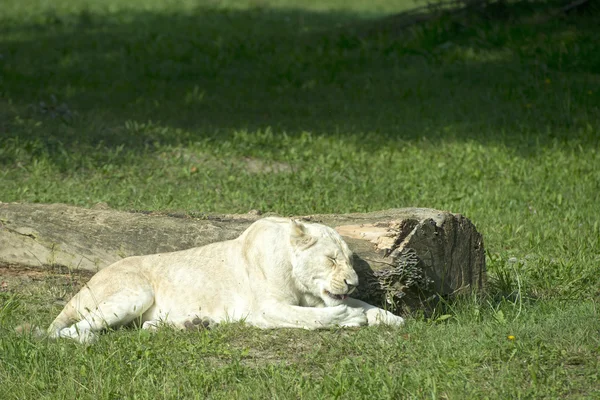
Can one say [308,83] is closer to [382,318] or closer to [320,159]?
[320,159]

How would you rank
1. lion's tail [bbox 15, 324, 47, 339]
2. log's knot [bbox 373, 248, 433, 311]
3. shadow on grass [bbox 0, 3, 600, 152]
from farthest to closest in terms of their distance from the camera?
shadow on grass [bbox 0, 3, 600, 152] < log's knot [bbox 373, 248, 433, 311] < lion's tail [bbox 15, 324, 47, 339]

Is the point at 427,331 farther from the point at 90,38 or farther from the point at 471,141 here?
the point at 90,38

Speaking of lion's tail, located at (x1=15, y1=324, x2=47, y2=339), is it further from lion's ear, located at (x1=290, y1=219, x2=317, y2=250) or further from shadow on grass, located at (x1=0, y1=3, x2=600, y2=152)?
shadow on grass, located at (x1=0, y1=3, x2=600, y2=152)

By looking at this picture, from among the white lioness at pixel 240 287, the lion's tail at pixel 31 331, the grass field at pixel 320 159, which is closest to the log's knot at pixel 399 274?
the white lioness at pixel 240 287

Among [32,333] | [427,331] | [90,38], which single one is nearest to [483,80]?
[90,38]

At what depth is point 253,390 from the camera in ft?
17.0

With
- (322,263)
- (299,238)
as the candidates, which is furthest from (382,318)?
(299,238)

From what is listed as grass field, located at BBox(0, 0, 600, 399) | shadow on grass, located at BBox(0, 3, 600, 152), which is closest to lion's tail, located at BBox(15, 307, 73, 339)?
grass field, located at BBox(0, 0, 600, 399)

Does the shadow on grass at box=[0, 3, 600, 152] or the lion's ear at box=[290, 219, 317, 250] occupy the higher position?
the lion's ear at box=[290, 219, 317, 250]

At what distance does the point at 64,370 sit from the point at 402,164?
24.5ft

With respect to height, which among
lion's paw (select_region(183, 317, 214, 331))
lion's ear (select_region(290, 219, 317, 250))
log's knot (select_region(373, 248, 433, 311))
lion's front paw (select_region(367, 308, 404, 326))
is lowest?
lion's paw (select_region(183, 317, 214, 331))

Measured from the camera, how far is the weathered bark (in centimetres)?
657

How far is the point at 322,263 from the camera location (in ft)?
20.0

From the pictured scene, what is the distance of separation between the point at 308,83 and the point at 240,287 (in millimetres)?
10822
